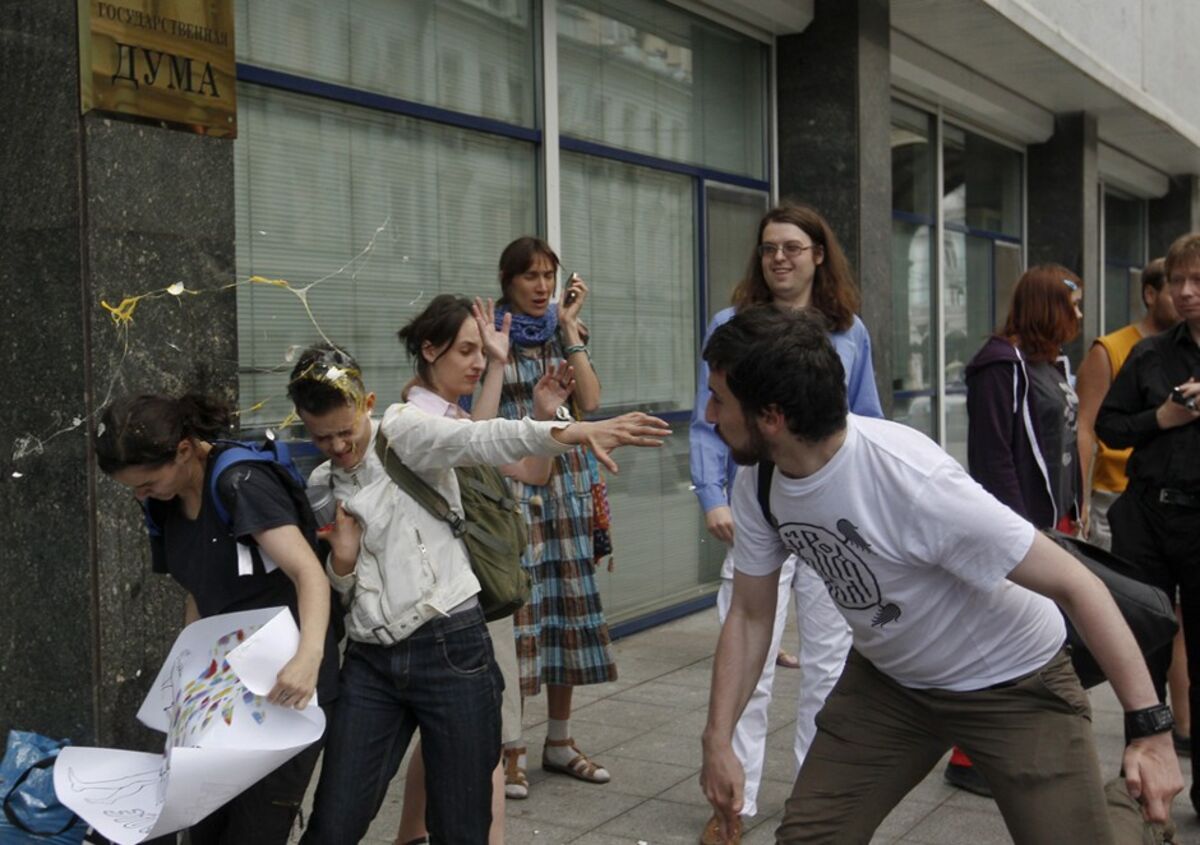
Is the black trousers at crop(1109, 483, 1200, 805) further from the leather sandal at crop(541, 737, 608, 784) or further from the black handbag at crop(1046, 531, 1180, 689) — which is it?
the leather sandal at crop(541, 737, 608, 784)

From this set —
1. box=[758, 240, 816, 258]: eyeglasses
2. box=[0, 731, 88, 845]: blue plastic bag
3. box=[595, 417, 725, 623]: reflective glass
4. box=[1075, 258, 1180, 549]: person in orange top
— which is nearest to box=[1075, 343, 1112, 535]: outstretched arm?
box=[1075, 258, 1180, 549]: person in orange top

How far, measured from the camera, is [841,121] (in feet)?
30.8

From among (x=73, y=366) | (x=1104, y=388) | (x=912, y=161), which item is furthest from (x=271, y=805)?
(x=912, y=161)

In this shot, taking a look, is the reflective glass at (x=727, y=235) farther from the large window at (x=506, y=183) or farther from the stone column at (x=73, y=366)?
the stone column at (x=73, y=366)

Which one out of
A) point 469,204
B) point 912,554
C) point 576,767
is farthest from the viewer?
point 469,204

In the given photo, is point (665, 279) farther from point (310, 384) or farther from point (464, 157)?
point (310, 384)

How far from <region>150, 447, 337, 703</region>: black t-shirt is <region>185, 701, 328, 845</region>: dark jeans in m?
0.16

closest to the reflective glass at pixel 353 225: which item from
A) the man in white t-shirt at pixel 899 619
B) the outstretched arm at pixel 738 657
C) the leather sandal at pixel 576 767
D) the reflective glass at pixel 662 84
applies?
the reflective glass at pixel 662 84

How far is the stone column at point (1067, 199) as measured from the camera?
14.5m

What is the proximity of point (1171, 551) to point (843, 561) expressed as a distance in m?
2.34

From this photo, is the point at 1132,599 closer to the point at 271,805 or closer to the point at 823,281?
the point at 823,281

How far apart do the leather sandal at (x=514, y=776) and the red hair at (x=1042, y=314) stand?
92.5 inches

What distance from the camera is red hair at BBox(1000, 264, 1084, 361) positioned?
5309 millimetres

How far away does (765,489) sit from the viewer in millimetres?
3111
